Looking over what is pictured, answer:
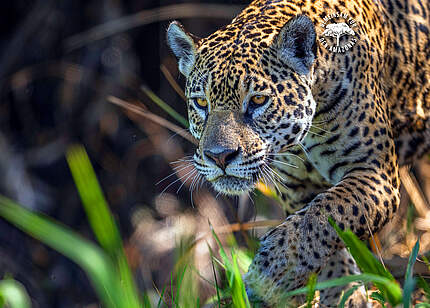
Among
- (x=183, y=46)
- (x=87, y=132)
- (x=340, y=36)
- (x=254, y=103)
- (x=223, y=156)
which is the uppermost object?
(x=183, y=46)

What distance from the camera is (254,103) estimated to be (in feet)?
14.5

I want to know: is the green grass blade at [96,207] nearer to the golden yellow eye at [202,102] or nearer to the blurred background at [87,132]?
the golden yellow eye at [202,102]

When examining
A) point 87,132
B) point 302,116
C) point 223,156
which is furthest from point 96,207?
point 87,132

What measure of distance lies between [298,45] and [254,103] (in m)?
0.44

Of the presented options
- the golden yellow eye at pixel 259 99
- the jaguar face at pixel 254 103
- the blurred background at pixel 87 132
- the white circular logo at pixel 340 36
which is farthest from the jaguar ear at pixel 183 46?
the blurred background at pixel 87 132

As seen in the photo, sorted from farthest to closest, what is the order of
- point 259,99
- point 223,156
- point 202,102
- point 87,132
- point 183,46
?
point 87,132 < point 183,46 < point 202,102 < point 259,99 < point 223,156

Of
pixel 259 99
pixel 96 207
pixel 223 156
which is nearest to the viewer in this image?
pixel 96 207

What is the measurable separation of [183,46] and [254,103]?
0.83m

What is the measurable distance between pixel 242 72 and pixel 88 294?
802 cm

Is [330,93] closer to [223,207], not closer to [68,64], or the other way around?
[223,207]

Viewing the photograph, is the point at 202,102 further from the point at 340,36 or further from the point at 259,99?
the point at 340,36

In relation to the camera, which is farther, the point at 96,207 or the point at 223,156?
the point at 223,156

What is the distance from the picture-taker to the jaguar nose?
4191 millimetres

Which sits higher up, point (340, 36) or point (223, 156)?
point (340, 36)
